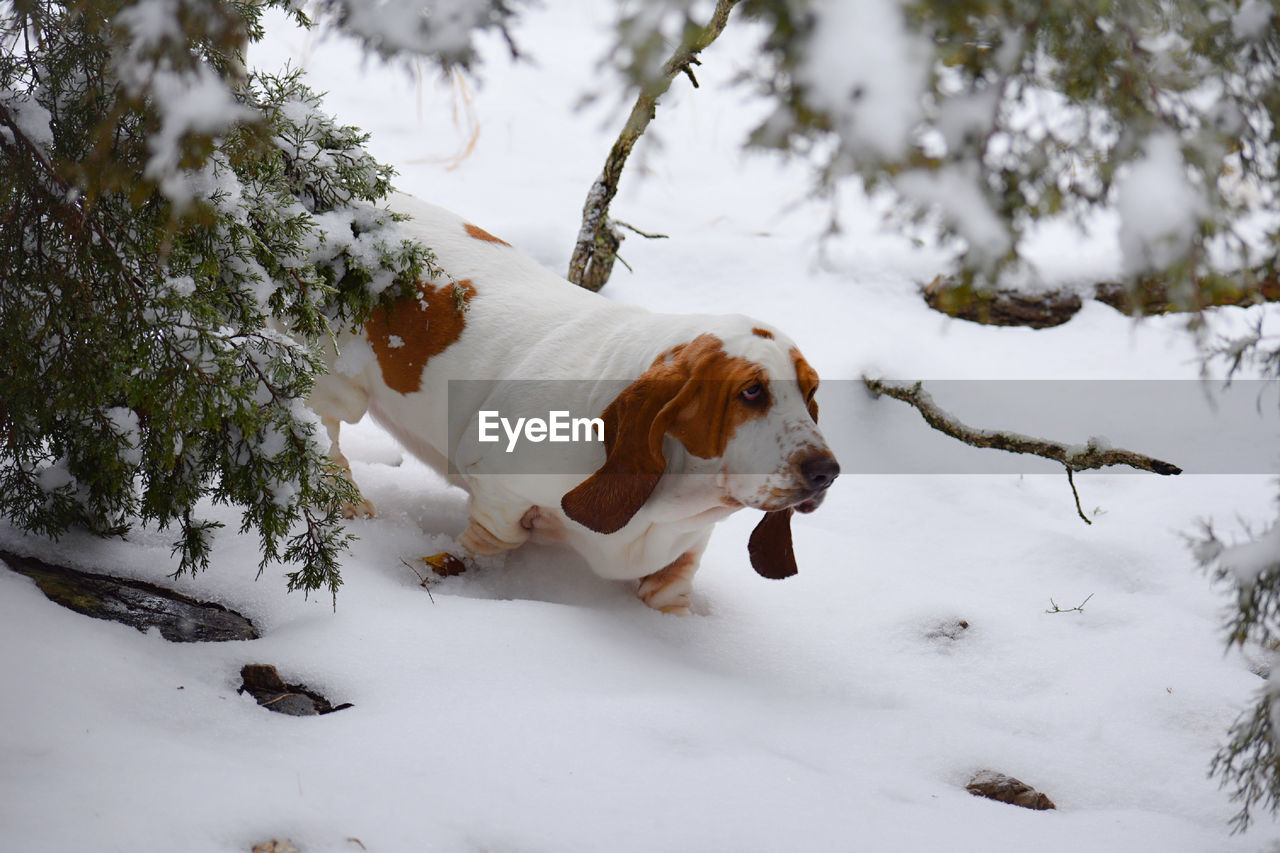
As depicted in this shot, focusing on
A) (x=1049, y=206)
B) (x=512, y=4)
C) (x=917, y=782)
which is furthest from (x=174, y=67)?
(x=917, y=782)

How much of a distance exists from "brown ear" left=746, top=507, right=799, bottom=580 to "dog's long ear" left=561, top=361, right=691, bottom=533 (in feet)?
1.59

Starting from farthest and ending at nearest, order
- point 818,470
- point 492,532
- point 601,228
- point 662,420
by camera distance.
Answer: point 601,228 → point 492,532 → point 662,420 → point 818,470

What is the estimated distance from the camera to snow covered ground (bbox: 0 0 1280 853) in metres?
1.77

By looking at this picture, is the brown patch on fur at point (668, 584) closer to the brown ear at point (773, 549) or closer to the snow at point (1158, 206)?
the brown ear at point (773, 549)

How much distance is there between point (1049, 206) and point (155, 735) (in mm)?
1843

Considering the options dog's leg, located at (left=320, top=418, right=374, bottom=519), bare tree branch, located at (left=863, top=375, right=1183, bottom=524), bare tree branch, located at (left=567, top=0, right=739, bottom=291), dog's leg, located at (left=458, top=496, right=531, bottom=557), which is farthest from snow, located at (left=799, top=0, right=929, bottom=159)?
bare tree branch, located at (left=567, top=0, right=739, bottom=291)

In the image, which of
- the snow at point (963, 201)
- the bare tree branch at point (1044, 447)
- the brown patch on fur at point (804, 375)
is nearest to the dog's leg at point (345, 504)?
the brown patch on fur at point (804, 375)

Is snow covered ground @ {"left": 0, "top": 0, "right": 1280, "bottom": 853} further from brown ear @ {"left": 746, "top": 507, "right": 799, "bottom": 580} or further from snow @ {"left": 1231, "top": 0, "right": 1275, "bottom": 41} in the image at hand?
snow @ {"left": 1231, "top": 0, "right": 1275, "bottom": 41}

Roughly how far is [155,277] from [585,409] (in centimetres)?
127

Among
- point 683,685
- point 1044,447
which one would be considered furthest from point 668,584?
point 1044,447

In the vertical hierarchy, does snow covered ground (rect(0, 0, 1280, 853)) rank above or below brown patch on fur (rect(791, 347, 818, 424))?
below

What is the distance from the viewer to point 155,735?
1875 mm

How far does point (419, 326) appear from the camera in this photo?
3293 mm

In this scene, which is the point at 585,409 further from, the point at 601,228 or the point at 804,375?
the point at 601,228
